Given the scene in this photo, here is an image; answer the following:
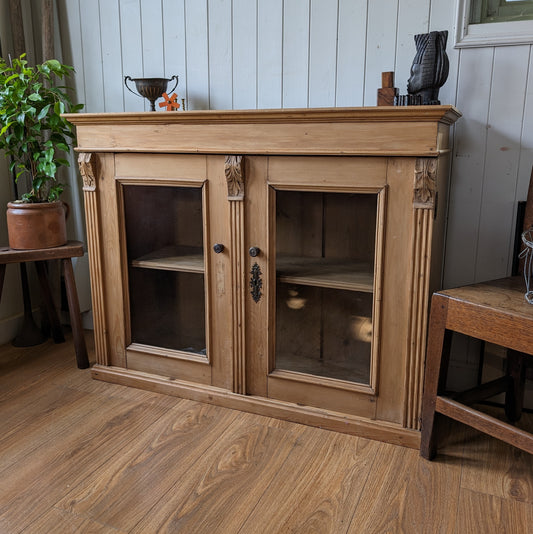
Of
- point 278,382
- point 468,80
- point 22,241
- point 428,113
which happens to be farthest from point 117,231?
point 468,80

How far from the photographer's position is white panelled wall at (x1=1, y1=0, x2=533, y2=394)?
181 centimetres

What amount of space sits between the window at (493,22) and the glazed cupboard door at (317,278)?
63 centimetres

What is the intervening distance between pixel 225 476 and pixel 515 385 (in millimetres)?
1008

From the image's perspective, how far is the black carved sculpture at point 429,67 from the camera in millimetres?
1666

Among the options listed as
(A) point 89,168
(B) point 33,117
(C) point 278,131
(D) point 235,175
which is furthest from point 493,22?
(B) point 33,117

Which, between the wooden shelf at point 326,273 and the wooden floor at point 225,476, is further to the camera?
the wooden shelf at point 326,273

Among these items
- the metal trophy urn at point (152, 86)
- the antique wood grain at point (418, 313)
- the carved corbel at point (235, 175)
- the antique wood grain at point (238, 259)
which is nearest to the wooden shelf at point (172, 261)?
the antique wood grain at point (238, 259)

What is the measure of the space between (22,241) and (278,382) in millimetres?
1170

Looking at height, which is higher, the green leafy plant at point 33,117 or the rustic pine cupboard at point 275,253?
the green leafy plant at point 33,117

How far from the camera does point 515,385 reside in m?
1.77

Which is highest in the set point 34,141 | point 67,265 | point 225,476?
point 34,141

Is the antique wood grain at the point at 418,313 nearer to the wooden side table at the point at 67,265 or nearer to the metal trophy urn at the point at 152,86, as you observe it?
the metal trophy urn at the point at 152,86

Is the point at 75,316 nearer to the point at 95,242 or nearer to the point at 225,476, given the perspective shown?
the point at 95,242

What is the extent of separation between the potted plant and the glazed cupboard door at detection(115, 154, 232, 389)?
383mm
